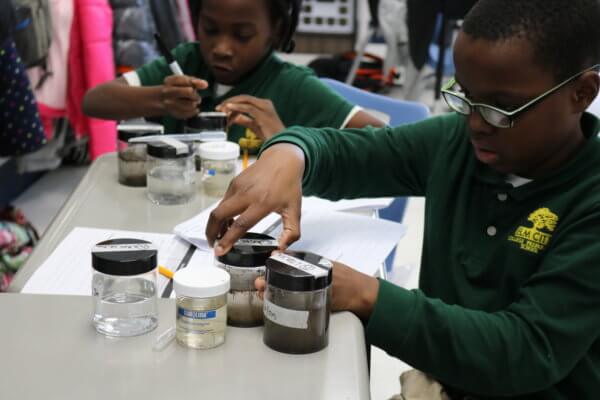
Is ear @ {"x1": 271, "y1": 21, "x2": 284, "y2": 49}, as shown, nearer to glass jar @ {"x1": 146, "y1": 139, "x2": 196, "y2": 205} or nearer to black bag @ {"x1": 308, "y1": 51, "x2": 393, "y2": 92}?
glass jar @ {"x1": 146, "y1": 139, "x2": 196, "y2": 205}

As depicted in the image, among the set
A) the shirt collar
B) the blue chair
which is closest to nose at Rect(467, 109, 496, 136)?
the shirt collar

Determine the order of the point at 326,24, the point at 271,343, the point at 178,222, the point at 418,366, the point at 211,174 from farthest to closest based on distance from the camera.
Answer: the point at 326,24
the point at 211,174
the point at 178,222
the point at 418,366
the point at 271,343

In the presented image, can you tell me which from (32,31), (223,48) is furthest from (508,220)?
(32,31)

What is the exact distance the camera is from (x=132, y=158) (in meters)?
1.31

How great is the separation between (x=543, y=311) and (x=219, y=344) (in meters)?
0.37

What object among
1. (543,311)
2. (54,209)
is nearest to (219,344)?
(543,311)

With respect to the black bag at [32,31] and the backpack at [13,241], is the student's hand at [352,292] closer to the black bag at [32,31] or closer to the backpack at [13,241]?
the backpack at [13,241]

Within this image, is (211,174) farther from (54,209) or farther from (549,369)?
(54,209)

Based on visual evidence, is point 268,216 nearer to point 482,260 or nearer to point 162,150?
point 162,150

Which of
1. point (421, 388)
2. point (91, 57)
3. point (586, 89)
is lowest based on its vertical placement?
point (421, 388)

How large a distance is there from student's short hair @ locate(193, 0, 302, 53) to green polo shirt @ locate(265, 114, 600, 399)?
0.59m

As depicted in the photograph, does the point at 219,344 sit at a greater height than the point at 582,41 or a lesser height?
lesser

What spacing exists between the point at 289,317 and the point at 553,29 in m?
0.46

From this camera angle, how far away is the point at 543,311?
82cm
